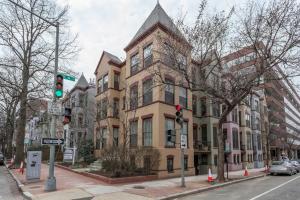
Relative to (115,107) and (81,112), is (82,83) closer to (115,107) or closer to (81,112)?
(81,112)

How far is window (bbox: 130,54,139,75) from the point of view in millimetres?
24456

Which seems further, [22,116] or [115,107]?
[115,107]

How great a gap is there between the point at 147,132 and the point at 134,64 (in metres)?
7.10

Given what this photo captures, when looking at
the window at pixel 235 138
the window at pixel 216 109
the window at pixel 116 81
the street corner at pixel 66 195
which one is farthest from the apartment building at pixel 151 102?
the window at pixel 235 138

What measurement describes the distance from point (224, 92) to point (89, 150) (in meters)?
17.6

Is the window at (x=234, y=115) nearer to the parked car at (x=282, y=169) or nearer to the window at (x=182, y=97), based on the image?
the parked car at (x=282, y=169)

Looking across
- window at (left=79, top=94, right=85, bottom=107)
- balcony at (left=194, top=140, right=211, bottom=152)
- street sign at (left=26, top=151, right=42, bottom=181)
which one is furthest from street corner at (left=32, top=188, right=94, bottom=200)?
window at (left=79, top=94, right=85, bottom=107)

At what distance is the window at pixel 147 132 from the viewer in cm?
2134

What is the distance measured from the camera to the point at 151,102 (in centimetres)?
2125

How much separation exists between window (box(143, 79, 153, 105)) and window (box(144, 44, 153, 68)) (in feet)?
5.10

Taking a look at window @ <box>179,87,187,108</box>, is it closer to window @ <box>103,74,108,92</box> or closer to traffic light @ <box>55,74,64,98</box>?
window @ <box>103,74,108,92</box>

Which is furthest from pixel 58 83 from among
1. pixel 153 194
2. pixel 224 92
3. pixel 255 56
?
pixel 255 56

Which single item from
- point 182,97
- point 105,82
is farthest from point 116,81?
point 182,97

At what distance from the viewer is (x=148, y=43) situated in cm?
2272
